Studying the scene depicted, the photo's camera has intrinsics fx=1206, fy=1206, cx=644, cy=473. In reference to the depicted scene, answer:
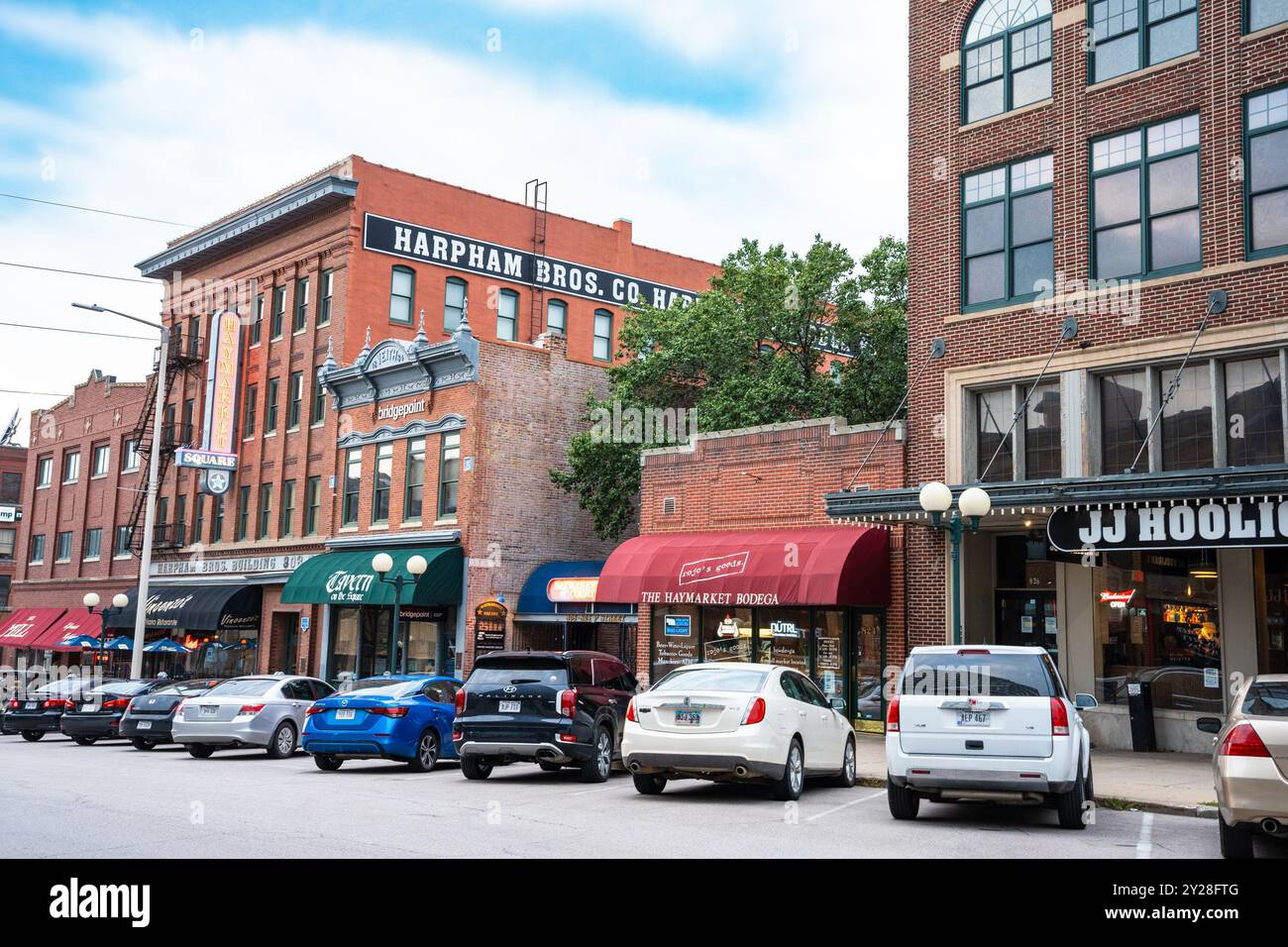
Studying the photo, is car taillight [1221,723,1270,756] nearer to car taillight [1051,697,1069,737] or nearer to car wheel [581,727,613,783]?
car taillight [1051,697,1069,737]

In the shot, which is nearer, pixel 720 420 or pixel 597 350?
pixel 720 420

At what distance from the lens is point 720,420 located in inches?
1184

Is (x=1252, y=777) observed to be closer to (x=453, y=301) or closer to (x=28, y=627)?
(x=453, y=301)

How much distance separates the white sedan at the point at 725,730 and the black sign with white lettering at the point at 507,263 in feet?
76.1

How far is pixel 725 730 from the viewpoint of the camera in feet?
43.1

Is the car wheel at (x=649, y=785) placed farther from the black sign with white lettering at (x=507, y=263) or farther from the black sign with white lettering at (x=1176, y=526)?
the black sign with white lettering at (x=507, y=263)

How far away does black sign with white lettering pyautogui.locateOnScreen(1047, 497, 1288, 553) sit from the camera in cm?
1564

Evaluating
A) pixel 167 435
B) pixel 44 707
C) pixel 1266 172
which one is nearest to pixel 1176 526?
pixel 1266 172

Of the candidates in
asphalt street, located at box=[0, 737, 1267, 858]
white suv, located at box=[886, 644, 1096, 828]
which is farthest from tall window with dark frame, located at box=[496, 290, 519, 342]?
white suv, located at box=[886, 644, 1096, 828]

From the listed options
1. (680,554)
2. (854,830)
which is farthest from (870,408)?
(854,830)

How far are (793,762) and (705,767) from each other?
3.67 ft

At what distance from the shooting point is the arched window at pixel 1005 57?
21453mm

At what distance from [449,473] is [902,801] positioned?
2189 centimetres
